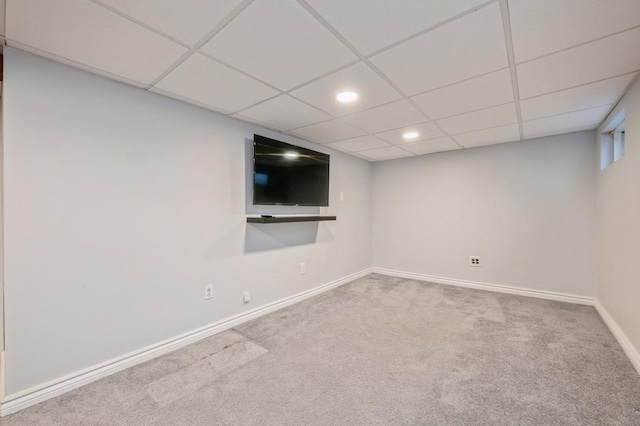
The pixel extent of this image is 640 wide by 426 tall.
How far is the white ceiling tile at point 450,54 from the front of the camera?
1.44 meters

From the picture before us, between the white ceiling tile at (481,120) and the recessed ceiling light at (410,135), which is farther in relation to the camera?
the recessed ceiling light at (410,135)

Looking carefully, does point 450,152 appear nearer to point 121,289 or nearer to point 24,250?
point 121,289

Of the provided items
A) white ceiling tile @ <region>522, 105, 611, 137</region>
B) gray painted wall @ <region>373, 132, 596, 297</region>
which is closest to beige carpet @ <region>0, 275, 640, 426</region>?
gray painted wall @ <region>373, 132, 596, 297</region>

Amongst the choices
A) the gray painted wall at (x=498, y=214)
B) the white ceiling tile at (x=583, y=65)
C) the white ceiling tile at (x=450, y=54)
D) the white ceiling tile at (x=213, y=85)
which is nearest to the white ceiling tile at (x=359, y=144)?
the gray painted wall at (x=498, y=214)

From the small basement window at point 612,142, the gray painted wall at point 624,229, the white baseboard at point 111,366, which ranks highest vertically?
the small basement window at point 612,142

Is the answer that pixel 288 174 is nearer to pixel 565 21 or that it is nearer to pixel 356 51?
pixel 356 51

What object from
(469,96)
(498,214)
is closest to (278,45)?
(469,96)

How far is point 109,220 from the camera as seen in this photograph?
204cm

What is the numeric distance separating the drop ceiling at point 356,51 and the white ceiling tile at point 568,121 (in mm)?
35

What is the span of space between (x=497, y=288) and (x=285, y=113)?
3.75 meters

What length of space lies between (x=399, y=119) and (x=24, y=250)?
311 centimetres

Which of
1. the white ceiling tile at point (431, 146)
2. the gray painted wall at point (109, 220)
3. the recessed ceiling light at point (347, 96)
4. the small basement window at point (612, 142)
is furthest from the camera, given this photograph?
the white ceiling tile at point (431, 146)

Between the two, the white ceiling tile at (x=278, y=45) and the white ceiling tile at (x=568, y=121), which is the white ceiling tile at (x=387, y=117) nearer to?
the white ceiling tile at (x=278, y=45)

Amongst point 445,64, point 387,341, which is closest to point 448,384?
point 387,341
